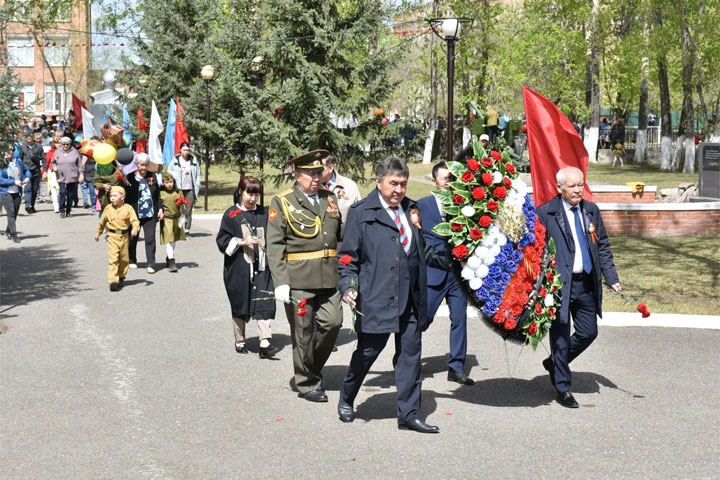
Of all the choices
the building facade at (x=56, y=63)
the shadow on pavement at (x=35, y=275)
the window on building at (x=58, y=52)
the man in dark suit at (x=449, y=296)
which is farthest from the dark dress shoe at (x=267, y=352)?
the window on building at (x=58, y=52)

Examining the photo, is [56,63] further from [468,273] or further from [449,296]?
[468,273]

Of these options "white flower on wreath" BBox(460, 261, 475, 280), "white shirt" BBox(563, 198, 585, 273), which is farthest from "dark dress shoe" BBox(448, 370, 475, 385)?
"white shirt" BBox(563, 198, 585, 273)

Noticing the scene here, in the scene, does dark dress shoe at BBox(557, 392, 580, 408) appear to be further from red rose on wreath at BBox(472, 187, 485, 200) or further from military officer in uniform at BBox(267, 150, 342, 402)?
military officer in uniform at BBox(267, 150, 342, 402)

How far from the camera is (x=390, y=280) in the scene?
704 cm

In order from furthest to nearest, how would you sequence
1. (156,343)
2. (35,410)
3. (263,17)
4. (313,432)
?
(263,17)
(156,343)
(35,410)
(313,432)

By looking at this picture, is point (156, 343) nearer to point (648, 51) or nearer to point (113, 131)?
point (113, 131)

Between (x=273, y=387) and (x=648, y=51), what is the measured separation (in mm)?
31794

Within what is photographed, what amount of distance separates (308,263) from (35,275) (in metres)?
8.52

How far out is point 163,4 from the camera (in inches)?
1271

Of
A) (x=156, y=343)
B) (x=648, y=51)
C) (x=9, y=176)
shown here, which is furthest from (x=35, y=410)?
(x=648, y=51)

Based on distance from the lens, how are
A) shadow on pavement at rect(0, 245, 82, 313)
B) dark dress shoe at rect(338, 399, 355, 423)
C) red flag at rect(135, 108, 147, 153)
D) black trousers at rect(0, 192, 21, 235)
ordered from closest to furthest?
1. dark dress shoe at rect(338, 399, 355, 423)
2. shadow on pavement at rect(0, 245, 82, 313)
3. black trousers at rect(0, 192, 21, 235)
4. red flag at rect(135, 108, 147, 153)

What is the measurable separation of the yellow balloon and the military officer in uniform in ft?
37.4

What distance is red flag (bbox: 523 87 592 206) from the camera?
395 inches

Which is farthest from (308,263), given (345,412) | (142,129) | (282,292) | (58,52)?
(58,52)
